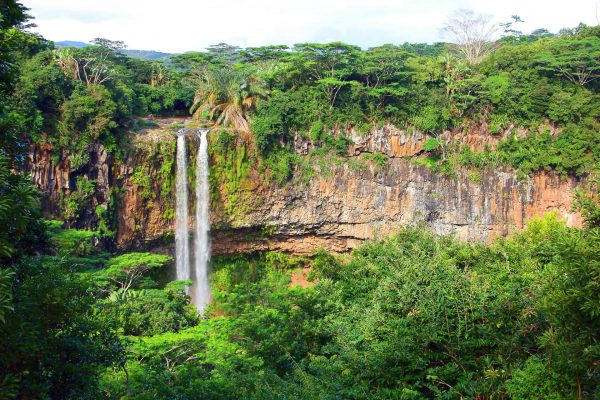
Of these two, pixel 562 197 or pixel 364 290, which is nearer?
pixel 364 290

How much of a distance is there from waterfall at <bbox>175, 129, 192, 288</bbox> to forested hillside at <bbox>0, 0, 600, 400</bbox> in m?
0.45

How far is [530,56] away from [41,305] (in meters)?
24.9

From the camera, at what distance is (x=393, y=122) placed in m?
22.7

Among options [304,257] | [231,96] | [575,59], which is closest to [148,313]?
[304,257]

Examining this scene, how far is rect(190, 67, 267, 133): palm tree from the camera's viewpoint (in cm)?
2172

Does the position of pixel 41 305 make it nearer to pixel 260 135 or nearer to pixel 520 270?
pixel 520 270

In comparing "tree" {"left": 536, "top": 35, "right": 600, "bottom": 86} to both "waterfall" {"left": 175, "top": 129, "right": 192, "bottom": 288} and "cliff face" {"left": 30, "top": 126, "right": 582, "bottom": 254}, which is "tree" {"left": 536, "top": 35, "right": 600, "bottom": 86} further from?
"waterfall" {"left": 175, "top": 129, "right": 192, "bottom": 288}

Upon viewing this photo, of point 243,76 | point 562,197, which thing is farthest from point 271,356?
point 562,197

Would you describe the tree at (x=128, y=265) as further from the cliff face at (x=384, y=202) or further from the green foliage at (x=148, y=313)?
the cliff face at (x=384, y=202)

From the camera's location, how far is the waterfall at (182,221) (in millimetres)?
20500

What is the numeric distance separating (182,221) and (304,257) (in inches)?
238

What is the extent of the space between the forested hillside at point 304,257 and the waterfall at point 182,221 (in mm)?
452

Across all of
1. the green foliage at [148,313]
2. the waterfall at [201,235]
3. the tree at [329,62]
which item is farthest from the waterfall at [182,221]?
the tree at [329,62]

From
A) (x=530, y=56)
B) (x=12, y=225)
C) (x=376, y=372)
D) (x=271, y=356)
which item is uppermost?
(x=530, y=56)
